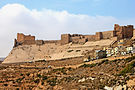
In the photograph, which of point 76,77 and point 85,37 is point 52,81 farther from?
point 85,37

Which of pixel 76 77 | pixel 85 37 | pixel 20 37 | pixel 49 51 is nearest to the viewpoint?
pixel 76 77

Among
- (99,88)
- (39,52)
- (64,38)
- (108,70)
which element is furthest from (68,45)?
(99,88)

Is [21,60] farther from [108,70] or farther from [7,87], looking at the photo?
[108,70]

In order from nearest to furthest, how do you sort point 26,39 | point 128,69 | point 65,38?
point 128,69
point 65,38
point 26,39

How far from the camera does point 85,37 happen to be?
203 ft

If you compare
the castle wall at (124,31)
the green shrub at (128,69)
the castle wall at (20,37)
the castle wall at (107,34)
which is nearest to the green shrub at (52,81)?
the green shrub at (128,69)

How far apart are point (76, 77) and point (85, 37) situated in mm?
29317

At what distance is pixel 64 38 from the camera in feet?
207

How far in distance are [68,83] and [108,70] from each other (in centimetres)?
481

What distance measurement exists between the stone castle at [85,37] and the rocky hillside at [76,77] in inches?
479

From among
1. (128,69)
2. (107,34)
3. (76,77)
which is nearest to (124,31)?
(107,34)

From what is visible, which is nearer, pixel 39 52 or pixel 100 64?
pixel 100 64

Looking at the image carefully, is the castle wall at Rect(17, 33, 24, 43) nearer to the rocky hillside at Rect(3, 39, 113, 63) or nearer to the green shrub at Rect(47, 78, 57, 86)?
the rocky hillside at Rect(3, 39, 113, 63)

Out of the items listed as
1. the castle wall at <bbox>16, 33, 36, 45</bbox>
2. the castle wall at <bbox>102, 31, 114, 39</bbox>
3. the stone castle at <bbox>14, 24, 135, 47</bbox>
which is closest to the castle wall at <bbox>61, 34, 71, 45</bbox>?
the stone castle at <bbox>14, 24, 135, 47</bbox>
